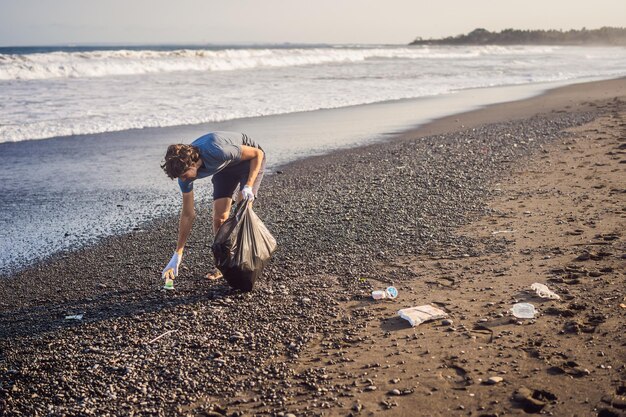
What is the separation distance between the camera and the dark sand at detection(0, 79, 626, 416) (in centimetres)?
322

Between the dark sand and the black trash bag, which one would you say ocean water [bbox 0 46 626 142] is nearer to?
the dark sand

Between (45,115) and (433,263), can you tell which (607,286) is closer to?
(433,263)

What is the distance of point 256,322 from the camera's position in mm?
4133

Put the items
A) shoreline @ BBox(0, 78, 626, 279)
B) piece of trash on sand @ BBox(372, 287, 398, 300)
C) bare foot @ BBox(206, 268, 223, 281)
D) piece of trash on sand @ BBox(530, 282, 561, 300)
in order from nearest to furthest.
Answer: piece of trash on sand @ BBox(530, 282, 561, 300)
piece of trash on sand @ BBox(372, 287, 398, 300)
bare foot @ BBox(206, 268, 223, 281)
shoreline @ BBox(0, 78, 626, 279)

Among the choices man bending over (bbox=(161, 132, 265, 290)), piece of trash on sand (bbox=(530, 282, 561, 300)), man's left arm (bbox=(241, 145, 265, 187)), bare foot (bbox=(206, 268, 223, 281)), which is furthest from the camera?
bare foot (bbox=(206, 268, 223, 281))

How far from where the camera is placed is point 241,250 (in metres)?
4.55

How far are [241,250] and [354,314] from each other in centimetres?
100

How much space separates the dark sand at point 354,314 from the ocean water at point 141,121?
1092mm

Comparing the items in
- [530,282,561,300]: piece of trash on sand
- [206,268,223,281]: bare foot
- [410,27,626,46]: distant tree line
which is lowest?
[206,268,223,281]: bare foot

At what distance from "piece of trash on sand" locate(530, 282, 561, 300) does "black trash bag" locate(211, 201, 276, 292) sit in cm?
204

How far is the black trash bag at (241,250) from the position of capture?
4520 mm

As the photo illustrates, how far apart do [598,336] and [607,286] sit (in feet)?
2.71

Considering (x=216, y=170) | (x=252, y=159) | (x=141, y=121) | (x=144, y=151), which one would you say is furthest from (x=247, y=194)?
(x=141, y=121)

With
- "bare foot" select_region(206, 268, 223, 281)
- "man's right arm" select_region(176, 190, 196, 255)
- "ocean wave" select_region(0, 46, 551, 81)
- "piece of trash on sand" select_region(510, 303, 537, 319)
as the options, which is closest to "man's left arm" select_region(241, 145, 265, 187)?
"man's right arm" select_region(176, 190, 196, 255)
